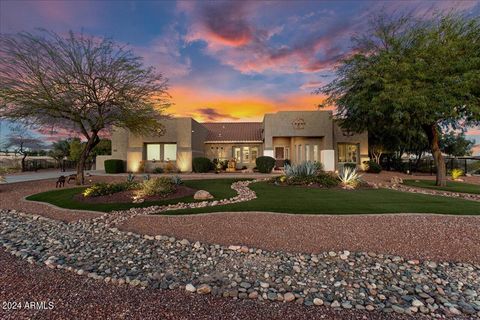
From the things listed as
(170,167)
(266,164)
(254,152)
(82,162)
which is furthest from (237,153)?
(82,162)

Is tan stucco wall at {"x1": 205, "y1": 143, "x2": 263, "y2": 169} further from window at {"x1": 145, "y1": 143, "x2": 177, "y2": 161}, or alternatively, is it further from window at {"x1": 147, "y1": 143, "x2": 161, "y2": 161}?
window at {"x1": 147, "y1": 143, "x2": 161, "y2": 161}

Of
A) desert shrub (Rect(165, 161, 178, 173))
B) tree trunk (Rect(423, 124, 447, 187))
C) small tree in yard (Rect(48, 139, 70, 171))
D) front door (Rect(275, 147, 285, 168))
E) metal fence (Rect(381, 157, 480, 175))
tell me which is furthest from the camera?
small tree in yard (Rect(48, 139, 70, 171))

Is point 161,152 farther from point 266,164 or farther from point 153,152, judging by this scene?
point 266,164

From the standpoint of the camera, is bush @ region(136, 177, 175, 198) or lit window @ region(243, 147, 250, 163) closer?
bush @ region(136, 177, 175, 198)

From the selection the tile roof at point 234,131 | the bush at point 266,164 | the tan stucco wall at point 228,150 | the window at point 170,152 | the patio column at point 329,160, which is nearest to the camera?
the bush at point 266,164

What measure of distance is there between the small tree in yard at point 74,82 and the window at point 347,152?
1717cm

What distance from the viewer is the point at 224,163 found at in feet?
77.7

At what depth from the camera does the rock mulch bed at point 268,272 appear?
323 cm

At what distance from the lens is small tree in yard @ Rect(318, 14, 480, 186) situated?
10.6 metres

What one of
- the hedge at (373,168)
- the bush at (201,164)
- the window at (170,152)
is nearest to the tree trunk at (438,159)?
the hedge at (373,168)

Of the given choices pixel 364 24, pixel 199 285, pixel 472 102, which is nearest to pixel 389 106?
pixel 472 102

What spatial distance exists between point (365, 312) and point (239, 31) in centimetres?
1365

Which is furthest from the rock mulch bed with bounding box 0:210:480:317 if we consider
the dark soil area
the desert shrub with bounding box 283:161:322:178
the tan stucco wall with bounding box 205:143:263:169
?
the tan stucco wall with bounding box 205:143:263:169

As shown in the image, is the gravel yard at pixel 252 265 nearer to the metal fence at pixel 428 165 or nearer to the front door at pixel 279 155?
the front door at pixel 279 155
